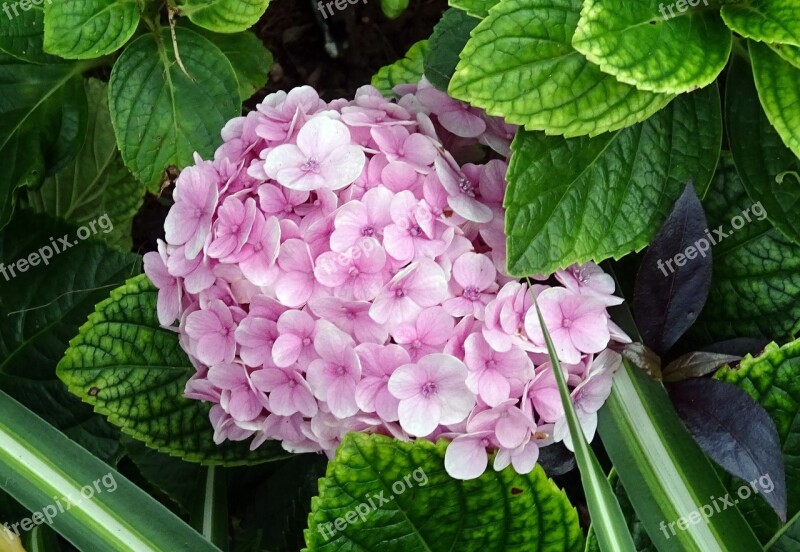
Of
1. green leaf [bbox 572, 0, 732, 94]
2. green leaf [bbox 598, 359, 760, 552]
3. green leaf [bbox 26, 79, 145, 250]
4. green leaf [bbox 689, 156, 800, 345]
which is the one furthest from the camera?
green leaf [bbox 26, 79, 145, 250]

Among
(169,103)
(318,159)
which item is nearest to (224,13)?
(169,103)

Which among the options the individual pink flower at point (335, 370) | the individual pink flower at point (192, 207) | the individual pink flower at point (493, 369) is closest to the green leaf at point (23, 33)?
the individual pink flower at point (192, 207)

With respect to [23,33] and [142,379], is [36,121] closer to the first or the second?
[23,33]

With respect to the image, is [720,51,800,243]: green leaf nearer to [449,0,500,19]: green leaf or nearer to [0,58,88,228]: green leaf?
[449,0,500,19]: green leaf

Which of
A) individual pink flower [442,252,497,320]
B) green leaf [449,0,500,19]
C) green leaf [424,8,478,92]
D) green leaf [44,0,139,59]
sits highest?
green leaf [449,0,500,19]

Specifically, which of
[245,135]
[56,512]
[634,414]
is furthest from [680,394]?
[56,512]

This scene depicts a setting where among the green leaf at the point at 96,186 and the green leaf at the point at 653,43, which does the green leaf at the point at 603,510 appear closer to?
the green leaf at the point at 653,43

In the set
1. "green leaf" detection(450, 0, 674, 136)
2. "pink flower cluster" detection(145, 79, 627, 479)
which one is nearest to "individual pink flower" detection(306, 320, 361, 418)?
"pink flower cluster" detection(145, 79, 627, 479)
